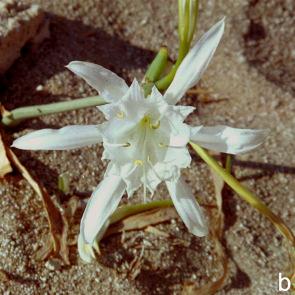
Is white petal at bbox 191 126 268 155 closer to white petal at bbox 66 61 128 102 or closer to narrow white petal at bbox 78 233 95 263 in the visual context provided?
white petal at bbox 66 61 128 102

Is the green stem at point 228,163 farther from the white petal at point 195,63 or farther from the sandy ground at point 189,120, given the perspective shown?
the white petal at point 195,63

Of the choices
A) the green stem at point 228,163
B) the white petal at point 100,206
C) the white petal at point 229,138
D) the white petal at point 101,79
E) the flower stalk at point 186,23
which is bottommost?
the green stem at point 228,163

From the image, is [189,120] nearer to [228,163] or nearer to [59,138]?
[228,163]

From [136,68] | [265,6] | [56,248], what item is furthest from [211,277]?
[265,6]

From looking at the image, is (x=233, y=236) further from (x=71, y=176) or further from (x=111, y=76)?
(x=111, y=76)

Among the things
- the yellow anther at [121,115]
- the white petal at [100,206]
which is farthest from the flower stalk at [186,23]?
the white petal at [100,206]

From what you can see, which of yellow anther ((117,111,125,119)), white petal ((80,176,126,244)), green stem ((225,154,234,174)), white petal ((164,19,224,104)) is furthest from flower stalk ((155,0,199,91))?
green stem ((225,154,234,174))
